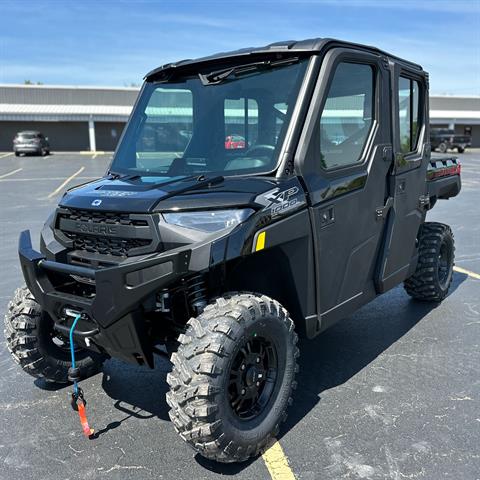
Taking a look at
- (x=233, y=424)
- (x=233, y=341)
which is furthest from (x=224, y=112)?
(x=233, y=424)

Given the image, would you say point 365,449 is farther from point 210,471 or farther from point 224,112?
point 224,112

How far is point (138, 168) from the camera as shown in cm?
368

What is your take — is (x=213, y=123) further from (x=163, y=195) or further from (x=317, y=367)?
(x=317, y=367)

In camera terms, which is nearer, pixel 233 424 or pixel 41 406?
pixel 233 424

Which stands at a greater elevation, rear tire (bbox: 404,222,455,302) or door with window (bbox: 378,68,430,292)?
door with window (bbox: 378,68,430,292)

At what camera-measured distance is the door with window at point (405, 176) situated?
4137mm

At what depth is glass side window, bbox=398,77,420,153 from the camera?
4324 millimetres

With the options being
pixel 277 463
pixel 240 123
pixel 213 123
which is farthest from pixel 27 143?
pixel 277 463

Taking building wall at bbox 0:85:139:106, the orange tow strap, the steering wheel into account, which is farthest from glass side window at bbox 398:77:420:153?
building wall at bbox 0:85:139:106

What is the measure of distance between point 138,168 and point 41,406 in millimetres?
1828

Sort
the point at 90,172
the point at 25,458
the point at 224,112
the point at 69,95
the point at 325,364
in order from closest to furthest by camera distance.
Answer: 1. the point at 25,458
2. the point at 224,112
3. the point at 325,364
4. the point at 90,172
5. the point at 69,95

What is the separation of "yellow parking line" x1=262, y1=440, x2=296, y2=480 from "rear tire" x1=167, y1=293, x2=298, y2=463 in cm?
7

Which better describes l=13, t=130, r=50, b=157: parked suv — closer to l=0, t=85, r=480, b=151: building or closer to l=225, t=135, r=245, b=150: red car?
l=0, t=85, r=480, b=151: building

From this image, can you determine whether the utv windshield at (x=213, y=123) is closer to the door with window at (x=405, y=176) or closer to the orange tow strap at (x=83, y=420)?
the door with window at (x=405, y=176)
